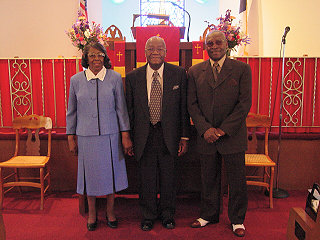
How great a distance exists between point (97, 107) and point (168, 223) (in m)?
1.28

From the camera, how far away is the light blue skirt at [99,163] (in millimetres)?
2240

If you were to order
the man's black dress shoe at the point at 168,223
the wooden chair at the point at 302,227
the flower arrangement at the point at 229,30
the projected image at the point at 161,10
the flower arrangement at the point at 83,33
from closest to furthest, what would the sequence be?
1. the wooden chair at the point at 302,227
2. the man's black dress shoe at the point at 168,223
3. the flower arrangement at the point at 229,30
4. the flower arrangement at the point at 83,33
5. the projected image at the point at 161,10

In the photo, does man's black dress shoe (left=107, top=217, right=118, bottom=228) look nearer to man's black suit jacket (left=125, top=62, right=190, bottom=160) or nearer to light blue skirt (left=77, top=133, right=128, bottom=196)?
light blue skirt (left=77, top=133, right=128, bottom=196)

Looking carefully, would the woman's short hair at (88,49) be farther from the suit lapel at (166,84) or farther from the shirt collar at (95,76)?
the suit lapel at (166,84)

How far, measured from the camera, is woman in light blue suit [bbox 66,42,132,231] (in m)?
2.22

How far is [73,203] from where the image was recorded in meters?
3.05

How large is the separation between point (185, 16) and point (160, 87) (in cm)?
797

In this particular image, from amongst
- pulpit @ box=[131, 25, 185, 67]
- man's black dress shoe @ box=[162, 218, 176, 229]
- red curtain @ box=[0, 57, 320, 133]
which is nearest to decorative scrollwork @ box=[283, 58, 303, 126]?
red curtain @ box=[0, 57, 320, 133]

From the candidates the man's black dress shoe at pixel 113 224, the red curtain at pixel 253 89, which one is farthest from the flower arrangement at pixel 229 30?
the man's black dress shoe at pixel 113 224

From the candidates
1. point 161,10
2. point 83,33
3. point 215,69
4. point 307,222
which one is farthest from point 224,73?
point 161,10

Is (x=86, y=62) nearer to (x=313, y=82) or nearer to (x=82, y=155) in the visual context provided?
(x=82, y=155)

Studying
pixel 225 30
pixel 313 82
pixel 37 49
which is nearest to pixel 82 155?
pixel 225 30

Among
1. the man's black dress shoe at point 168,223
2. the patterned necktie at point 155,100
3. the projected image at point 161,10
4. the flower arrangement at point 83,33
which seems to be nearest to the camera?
the patterned necktie at point 155,100

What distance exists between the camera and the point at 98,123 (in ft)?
7.27
